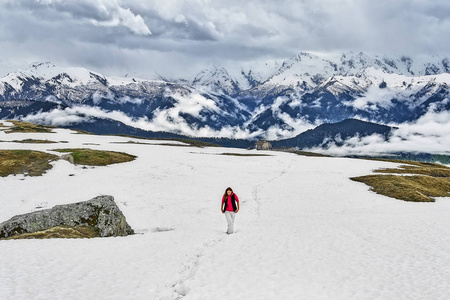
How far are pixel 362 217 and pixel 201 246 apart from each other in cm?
1899

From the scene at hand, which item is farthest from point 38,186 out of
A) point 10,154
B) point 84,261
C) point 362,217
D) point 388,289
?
point 388,289

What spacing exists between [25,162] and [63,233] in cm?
4617

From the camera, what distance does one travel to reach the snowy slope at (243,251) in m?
14.5

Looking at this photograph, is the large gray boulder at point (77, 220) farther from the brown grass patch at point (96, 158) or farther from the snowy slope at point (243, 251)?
the brown grass patch at point (96, 158)

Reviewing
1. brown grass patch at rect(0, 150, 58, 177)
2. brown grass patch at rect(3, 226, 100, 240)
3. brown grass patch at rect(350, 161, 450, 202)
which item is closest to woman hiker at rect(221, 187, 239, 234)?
brown grass patch at rect(3, 226, 100, 240)

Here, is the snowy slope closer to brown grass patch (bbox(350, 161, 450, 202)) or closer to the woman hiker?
the woman hiker

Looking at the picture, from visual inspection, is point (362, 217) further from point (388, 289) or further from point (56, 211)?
point (56, 211)

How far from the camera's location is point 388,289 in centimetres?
1480

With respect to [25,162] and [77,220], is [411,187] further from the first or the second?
[25,162]

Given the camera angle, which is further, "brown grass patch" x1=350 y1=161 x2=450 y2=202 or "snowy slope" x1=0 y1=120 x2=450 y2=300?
"brown grass patch" x1=350 y1=161 x2=450 y2=202

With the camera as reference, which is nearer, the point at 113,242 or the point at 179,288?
the point at 179,288

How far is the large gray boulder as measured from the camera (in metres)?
23.6

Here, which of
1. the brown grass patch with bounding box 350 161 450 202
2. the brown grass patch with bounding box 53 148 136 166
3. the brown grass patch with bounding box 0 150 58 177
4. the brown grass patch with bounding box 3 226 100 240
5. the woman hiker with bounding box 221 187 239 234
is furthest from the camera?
the brown grass patch with bounding box 53 148 136 166

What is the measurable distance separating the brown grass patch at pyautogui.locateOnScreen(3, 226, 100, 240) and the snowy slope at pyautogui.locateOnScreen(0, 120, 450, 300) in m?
1.53
